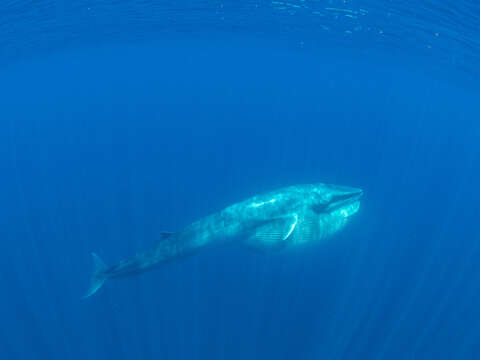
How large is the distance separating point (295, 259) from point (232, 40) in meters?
41.3

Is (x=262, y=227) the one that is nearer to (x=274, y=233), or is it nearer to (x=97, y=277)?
(x=274, y=233)

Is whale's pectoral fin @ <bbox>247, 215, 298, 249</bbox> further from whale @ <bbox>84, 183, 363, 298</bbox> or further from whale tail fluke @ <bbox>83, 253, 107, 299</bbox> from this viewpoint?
whale tail fluke @ <bbox>83, 253, 107, 299</bbox>

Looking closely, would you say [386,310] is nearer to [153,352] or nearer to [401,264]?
[401,264]

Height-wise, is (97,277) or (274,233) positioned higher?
(274,233)

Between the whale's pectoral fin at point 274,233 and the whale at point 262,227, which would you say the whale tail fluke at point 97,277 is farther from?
the whale's pectoral fin at point 274,233

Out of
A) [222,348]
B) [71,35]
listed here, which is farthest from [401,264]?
[71,35]

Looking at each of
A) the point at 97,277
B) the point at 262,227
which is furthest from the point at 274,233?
the point at 97,277

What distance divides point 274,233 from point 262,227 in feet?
1.36

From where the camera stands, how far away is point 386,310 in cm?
1295

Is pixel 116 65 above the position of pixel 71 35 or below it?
below

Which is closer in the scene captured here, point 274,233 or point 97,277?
point 97,277

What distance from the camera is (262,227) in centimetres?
1150

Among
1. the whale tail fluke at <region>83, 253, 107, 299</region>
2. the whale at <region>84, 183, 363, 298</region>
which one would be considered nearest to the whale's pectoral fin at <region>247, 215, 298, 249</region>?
the whale at <region>84, 183, 363, 298</region>

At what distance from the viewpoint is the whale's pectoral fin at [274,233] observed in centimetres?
1143
